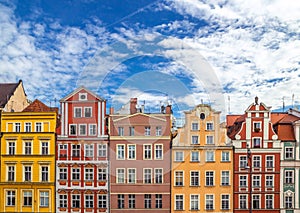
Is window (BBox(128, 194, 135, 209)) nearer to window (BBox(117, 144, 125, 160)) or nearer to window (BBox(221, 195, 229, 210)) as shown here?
window (BBox(117, 144, 125, 160))

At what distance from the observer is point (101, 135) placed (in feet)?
83.3

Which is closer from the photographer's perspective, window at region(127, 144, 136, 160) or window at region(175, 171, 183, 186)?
window at region(175, 171, 183, 186)

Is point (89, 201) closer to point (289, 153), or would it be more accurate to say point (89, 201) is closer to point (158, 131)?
point (158, 131)

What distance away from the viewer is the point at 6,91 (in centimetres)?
2792

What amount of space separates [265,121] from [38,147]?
15352mm

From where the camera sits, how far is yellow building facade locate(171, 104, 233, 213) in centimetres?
2467

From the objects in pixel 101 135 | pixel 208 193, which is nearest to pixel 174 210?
pixel 208 193

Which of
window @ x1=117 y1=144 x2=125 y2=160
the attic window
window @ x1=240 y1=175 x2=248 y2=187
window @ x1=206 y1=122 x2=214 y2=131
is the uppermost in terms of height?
the attic window

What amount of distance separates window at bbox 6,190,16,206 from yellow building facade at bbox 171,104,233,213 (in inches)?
422

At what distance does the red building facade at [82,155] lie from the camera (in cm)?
2494

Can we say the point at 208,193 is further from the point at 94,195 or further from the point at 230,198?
the point at 94,195

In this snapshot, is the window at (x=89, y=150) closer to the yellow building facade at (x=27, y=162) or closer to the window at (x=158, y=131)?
the yellow building facade at (x=27, y=162)

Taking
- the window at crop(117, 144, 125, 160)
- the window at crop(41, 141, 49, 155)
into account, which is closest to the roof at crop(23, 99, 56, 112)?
the window at crop(41, 141, 49, 155)

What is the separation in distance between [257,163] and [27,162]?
15.5 metres
